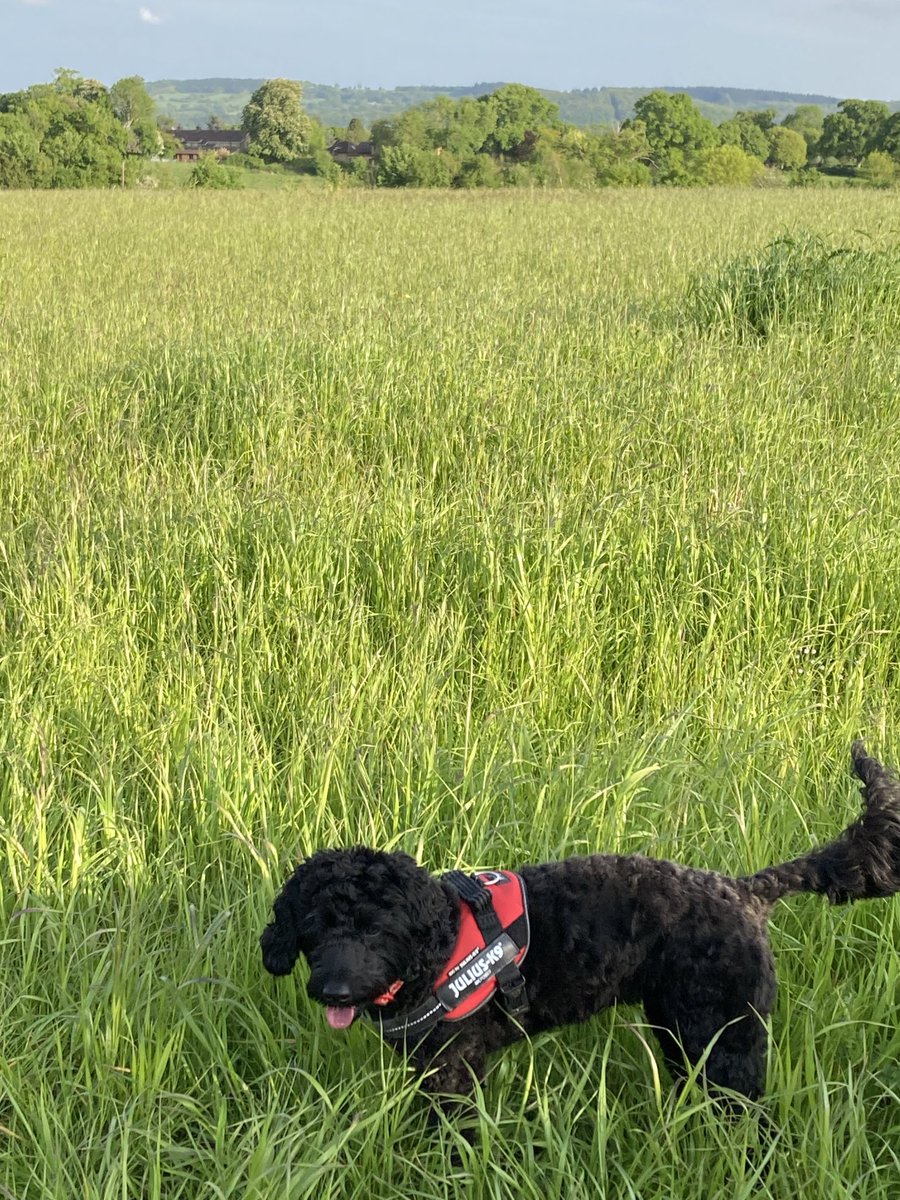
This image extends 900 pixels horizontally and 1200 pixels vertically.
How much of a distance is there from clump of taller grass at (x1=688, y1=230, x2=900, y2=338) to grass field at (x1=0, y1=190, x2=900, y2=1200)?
12cm

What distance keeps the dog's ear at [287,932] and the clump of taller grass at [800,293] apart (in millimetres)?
6720

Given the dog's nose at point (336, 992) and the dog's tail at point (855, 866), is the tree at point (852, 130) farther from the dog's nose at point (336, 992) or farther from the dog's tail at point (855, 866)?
the dog's nose at point (336, 992)

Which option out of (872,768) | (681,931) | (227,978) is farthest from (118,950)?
(872,768)

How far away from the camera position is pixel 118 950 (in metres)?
1.92

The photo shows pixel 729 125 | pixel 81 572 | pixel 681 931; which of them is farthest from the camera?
pixel 729 125

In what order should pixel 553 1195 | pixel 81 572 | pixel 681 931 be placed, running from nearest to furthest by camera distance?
1. pixel 553 1195
2. pixel 681 931
3. pixel 81 572

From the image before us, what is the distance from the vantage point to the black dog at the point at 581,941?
1.83 m

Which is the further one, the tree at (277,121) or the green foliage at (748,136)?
the tree at (277,121)

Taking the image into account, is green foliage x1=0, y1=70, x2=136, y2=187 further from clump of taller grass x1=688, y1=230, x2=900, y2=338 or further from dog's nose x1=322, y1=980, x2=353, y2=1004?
dog's nose x1=322, y1=980, x2=353, y2=1004

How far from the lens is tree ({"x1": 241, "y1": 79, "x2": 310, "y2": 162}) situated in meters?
91.7

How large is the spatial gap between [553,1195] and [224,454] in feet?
14.9

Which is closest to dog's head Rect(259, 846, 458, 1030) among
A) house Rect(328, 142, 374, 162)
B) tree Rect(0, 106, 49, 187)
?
tree Rect(0, 106, 49, 187)

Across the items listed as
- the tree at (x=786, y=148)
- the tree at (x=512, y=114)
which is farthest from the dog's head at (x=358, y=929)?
the tree at (x=786, y=148)

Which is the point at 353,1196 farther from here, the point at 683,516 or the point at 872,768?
the point at 683,516
